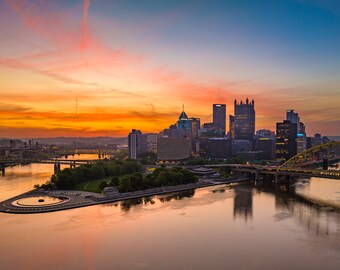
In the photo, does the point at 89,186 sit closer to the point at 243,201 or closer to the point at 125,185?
the point at 125,185

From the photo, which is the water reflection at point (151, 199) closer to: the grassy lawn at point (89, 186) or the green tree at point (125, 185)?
the green tree at point (125, 185)

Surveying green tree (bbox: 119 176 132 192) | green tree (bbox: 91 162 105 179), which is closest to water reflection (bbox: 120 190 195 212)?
green tree (bbox: 119 176 132 192)

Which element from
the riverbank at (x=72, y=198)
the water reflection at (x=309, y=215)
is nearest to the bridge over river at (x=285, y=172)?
the water reflection at (x=309, y=215)

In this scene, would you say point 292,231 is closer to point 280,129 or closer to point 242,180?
point 242,180

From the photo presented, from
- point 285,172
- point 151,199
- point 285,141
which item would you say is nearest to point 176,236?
point 151,199

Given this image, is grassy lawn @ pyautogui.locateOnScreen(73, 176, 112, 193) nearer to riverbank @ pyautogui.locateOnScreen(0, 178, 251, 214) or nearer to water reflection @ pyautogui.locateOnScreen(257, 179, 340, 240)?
riverbank @ pyautogui.locateOnScreen(0, 178, 251, 214)
